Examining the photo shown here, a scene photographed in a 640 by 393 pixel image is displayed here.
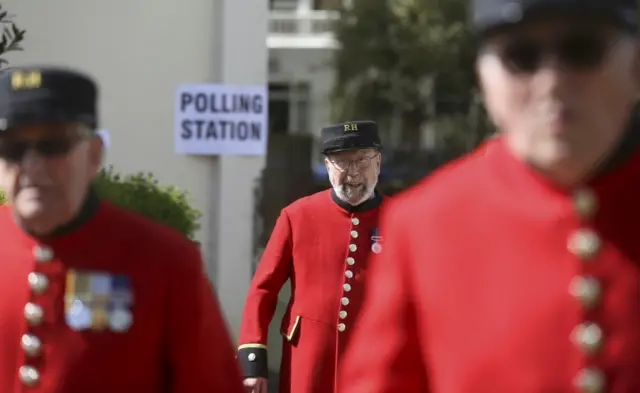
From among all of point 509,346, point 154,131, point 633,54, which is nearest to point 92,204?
point 509,346

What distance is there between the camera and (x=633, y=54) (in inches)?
81.4

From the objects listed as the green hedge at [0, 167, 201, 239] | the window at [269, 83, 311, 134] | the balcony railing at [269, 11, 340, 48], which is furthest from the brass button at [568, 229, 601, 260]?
the balcony railing at [269, 11, 340, 48]

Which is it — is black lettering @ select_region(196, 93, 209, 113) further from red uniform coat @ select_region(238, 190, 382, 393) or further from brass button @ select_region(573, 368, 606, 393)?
brass button @ select_region(573, 368, 606, 393)

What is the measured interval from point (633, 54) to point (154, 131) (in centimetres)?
754

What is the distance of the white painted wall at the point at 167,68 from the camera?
30.4 ft

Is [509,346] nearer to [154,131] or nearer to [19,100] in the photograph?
[19,100]

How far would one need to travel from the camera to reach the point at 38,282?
8.77 feet

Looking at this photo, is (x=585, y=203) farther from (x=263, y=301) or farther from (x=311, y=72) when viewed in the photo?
(x=311, y=72)

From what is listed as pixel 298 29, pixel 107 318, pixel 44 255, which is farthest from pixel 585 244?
pixel 298 29

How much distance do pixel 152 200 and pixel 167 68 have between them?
7.61ft

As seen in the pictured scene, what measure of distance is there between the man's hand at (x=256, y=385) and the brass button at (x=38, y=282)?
2395 mm

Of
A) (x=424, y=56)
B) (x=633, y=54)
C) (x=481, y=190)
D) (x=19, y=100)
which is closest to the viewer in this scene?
(x=633, y=54)

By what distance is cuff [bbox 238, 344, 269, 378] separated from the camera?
16.5 feet

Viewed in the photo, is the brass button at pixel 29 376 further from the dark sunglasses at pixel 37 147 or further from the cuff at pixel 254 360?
the cuff at pixel 254 360
